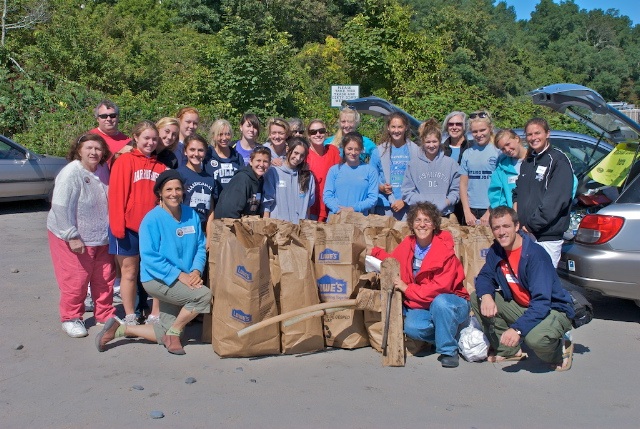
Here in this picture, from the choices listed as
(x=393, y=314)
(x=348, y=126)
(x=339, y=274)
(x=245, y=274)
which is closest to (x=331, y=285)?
(x=339, y=274)

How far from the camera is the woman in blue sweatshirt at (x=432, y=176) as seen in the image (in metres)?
6.63

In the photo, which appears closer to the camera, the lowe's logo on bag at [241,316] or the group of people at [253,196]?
the lowe's logo on bag at [241,316]

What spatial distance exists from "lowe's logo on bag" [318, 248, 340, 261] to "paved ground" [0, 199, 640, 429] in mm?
731

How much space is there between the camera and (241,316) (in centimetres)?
498

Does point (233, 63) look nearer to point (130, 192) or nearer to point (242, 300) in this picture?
point (130, 192)

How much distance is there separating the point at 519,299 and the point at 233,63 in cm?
1450

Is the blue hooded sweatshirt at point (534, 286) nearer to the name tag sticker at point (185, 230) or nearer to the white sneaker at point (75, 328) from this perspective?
the name tag sticker at point (185, 230)

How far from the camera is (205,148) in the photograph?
5.91m

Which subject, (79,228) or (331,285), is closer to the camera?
(331,285)

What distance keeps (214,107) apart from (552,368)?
13920 mm

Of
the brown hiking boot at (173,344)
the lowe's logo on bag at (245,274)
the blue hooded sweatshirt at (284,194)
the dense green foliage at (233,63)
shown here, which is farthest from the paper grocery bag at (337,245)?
the dense green foliage at (233,63)

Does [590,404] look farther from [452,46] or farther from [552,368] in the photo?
[452,46]

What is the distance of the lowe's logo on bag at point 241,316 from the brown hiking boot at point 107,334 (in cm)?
99

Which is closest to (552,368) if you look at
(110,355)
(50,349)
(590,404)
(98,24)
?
(590,404)
